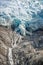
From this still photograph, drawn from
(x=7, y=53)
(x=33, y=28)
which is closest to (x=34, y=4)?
(x=33, y=28)

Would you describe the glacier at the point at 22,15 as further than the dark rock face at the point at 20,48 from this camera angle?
Yes

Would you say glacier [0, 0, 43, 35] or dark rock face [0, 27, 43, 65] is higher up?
glacier [0, 0, 43, 35]

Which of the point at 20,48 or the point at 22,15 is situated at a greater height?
the point at 22,15

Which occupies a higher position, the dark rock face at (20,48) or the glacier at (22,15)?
the glacier at (22,15)

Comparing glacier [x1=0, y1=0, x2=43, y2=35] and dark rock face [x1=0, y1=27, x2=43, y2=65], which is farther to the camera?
glacier [x1=0, y1=0, x2=43, y2=35]
